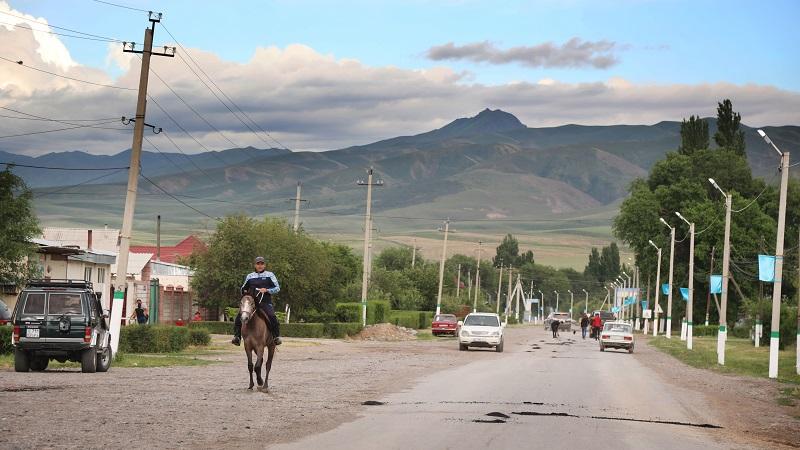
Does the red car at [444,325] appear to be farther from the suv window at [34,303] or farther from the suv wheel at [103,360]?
the suv window at [34,303]

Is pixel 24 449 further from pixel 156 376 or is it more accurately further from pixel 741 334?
pixel 741 334

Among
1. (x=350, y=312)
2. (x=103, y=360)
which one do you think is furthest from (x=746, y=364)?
(x=350, y=312)

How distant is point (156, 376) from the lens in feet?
86.3

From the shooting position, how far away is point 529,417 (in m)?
18.6

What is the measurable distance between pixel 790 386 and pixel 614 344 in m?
25.3

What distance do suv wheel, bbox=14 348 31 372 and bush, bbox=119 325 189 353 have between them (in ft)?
34.0

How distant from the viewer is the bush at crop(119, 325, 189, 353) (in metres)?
37.1

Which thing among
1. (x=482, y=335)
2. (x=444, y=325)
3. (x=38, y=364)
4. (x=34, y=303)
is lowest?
(x=38, y=364)

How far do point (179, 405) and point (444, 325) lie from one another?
59013mm

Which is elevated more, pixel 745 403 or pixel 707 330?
pixel 707 330

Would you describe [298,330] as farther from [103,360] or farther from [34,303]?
[34,303]

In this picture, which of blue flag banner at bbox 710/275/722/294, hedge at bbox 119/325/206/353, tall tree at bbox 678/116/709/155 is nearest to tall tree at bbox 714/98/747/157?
tall tree at bbox 678/116/709/155

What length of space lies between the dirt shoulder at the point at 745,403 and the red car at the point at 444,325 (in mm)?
34961

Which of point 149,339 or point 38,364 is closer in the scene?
point 38,364
